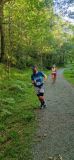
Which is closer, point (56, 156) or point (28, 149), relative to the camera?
point (56, 156)

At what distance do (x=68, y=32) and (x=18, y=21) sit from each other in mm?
74279

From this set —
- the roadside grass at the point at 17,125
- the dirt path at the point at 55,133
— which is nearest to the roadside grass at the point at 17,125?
the roadside grass at the point at 17,125

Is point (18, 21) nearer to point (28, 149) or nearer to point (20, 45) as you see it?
point (20, 45)

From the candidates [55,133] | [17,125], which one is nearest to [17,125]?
[17,125]

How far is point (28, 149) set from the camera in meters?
9.32

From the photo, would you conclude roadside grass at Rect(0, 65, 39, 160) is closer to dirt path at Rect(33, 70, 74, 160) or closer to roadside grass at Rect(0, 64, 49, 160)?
roadside grass at Rect(0, 64, 49, 160)

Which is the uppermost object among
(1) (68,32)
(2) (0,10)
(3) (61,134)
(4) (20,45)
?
(2) (0,10)

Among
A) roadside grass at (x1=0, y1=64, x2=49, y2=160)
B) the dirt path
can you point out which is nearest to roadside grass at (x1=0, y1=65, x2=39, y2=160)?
roadside grass at (x1=0, y1=64, x2=49, y2=160)

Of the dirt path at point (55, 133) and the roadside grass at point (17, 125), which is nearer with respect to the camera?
the dirt path at point (55, 133)

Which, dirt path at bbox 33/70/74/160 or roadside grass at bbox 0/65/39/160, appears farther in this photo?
roadside grass at bbox 0/65/39/160

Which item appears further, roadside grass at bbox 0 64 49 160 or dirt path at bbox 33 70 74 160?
roadside grass at bbox 0 64 49 160

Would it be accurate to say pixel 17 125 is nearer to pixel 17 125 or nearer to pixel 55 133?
pixel 17 125

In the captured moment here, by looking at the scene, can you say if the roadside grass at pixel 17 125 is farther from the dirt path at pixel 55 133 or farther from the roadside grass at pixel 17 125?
the dirt path at pixel 55 133

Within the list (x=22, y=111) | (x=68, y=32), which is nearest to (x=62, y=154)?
(x=22, y=111)
